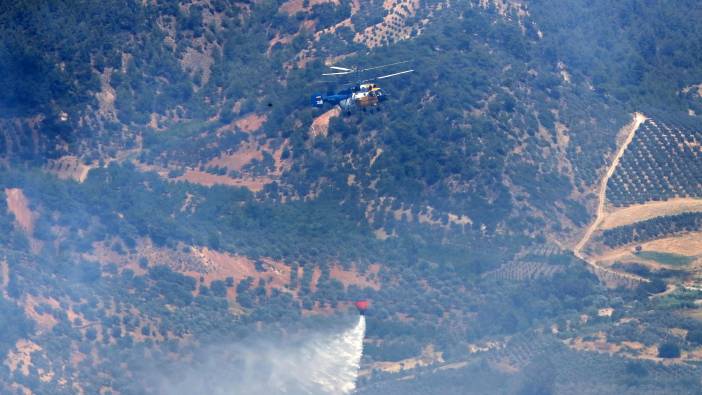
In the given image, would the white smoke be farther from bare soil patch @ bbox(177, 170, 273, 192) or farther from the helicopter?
the helicopter

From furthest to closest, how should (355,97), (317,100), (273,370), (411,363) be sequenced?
1. (317,100)
2. (355,97)
3. (411,363)
4. (273,370)

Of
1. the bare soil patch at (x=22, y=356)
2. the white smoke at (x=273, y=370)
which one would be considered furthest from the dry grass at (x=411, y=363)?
the bare soil patch at (x=22, y=356)

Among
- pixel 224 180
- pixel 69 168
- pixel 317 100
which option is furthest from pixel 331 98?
pixel 69 168

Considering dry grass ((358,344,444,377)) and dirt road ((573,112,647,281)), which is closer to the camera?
dry grass ((358,344,444,377))

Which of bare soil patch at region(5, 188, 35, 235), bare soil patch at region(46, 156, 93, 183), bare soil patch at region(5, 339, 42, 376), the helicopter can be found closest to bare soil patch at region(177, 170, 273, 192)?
bare soil patch at region(46, 156, 93, 183)

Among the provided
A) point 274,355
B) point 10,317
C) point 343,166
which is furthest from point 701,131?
point 10,317

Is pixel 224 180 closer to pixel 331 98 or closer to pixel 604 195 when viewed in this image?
pixel 331 98
